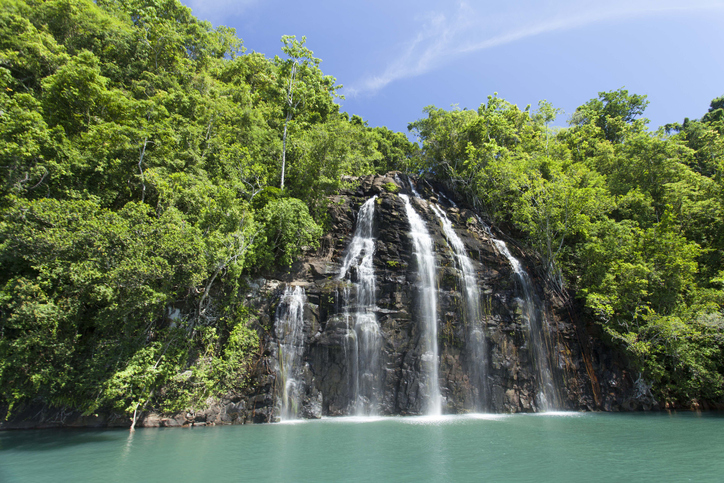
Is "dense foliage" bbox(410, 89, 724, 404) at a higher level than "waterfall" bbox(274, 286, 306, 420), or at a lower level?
higher

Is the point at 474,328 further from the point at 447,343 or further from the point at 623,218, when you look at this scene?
the point at 623,218

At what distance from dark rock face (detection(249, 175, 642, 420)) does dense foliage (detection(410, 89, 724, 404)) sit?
1.89m

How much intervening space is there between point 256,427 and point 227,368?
99.4 inches

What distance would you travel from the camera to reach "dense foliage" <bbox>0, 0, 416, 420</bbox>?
35.9 feet

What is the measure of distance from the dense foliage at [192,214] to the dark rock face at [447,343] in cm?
182

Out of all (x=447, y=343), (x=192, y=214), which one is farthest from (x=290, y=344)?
(x=447, y=343)

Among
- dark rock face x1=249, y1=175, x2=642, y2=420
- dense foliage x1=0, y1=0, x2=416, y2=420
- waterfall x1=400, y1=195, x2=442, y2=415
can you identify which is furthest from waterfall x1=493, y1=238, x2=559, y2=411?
dense foliage x1=0, y1=0, x2=416, y2=420

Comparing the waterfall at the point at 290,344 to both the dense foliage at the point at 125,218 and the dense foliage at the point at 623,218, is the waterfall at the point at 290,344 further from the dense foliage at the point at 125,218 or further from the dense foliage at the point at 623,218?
the dense foliage at the point at 623,218

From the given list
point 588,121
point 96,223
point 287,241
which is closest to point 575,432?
point 287,241

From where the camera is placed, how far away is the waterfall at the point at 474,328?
15.8 meters

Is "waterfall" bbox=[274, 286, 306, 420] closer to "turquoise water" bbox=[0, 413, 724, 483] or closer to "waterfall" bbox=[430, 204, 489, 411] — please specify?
"turquoise water" bbox=[0, 413, 724, 483]

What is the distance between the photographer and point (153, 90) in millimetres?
22188

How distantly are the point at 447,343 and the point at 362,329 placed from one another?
13.8 ft

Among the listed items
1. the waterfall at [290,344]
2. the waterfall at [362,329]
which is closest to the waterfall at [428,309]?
the waterfall at [362,329]
